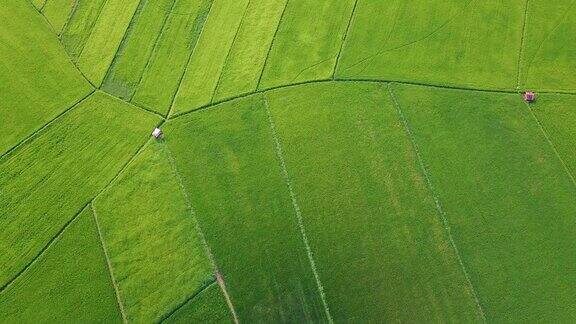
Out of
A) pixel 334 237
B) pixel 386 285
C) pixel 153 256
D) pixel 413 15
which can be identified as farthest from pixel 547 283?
pixel 153 256

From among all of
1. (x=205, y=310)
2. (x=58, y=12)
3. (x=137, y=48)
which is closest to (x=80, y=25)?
(x=58, y=12)

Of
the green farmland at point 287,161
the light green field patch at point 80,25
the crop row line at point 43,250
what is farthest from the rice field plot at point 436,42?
the crop row line at point 43,250

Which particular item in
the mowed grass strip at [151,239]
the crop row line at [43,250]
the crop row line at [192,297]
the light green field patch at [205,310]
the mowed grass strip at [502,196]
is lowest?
the mowed grass strip at [502,196]

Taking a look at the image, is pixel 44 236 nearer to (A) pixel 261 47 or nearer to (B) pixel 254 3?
(A) pixel 261 47

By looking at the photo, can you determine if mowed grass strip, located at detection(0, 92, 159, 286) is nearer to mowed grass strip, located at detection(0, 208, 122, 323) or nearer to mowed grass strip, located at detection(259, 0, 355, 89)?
mowed grass strip, located at detection(0, 208, 122, 323)

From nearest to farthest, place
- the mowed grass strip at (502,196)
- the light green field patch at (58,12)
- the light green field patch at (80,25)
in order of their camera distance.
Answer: the mowed grass strip at (502,196)
the light green field patch at (80,25)
the light green field patch at (58,12)

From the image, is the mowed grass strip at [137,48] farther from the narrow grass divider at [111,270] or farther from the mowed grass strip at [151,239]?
the narrow grass divider at [111,270]

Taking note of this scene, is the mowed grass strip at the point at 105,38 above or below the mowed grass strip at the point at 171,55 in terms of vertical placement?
above
